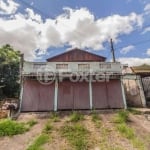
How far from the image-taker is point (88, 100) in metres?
17.7

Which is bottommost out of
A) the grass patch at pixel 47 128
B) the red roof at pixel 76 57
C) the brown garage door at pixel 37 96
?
the grass patch at pixel 47 128

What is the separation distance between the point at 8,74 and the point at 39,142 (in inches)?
689

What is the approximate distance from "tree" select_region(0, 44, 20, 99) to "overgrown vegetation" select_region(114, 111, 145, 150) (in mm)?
15278

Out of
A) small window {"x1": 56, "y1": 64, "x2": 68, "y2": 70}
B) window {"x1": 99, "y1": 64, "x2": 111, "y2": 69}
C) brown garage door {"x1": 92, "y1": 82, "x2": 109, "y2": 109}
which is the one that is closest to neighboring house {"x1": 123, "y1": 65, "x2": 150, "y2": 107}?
window {"x1": 99, "y1": 64, "x2": 111, "y2": 69}

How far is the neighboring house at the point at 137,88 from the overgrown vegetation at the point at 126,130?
5.10 meters

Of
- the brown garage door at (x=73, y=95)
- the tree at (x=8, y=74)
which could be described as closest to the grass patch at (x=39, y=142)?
the brown garage door at (x=73, y=95)

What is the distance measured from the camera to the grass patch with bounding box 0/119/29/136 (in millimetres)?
12312

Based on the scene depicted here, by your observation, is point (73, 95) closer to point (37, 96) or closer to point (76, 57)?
point (37, 96)

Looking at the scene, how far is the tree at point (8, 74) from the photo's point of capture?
1013 inches

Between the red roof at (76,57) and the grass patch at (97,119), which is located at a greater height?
Result: the red roof at (76,57)

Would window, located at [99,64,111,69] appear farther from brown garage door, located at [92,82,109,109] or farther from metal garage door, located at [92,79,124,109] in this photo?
brown garage door, located at [92,82,109,109]

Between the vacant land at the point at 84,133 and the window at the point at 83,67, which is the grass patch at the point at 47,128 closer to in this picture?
the vacant land at the point at 84,133

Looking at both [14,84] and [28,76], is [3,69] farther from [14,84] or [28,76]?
[28,76]

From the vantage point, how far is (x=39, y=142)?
10.7m
